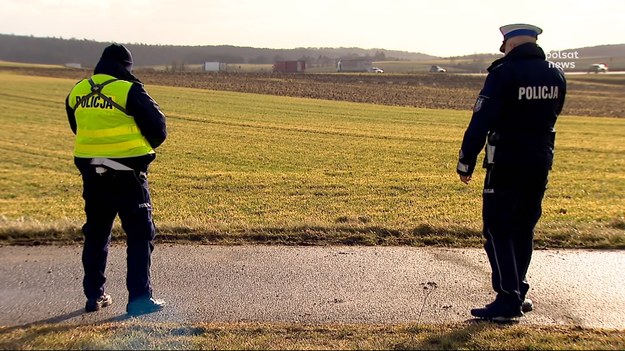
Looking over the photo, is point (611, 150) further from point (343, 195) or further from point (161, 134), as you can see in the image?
point (161, 134)

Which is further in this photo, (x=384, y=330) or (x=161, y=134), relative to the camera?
(x=161, y=134)

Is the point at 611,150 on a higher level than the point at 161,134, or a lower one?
lower

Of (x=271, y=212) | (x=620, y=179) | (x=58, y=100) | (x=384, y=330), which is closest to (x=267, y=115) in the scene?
(x=58, y=100)

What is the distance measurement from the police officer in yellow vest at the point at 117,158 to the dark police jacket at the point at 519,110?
2.22 meters

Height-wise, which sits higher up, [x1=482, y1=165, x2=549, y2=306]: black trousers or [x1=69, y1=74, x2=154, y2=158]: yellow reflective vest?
[x1=69, y1=74, x2=154, y2=158]: yellow reflective vest

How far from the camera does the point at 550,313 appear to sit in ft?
12.8

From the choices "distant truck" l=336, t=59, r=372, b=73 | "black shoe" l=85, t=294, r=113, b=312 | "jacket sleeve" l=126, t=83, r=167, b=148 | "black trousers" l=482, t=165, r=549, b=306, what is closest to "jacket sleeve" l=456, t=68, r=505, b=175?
"black trousers" l=482, t=165, r=549, b=306

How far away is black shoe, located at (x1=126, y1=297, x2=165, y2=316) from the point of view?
385 centimetres

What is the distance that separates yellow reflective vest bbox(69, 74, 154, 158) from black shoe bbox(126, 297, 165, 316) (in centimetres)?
104

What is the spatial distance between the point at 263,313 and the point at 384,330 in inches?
35.1

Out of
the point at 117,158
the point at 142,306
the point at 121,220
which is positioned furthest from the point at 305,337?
the point at 117,158

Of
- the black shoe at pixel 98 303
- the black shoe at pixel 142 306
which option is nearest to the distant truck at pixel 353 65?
the black shoe at pixel 98 303

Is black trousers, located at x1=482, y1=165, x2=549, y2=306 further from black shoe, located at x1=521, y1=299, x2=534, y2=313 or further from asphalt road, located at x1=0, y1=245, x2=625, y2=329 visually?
asphalt road, located at x1=0, y1=245, x2=625, y2=329

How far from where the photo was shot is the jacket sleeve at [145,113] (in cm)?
370
